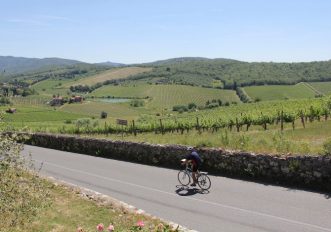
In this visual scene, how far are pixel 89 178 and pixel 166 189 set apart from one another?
531 cm

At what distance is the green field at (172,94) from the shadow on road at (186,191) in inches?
4911

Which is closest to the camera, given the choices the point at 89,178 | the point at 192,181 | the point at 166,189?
the point at 166,189

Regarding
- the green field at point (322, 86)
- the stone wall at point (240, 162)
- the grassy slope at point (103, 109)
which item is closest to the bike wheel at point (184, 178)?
the stone wall at point (240, 162)

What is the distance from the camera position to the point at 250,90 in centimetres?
15838

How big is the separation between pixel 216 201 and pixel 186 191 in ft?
7.55

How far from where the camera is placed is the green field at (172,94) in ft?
505

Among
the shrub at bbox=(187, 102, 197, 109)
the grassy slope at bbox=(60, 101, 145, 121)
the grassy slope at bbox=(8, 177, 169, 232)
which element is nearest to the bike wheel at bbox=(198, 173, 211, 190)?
the grassy slope at bbox=(8, 177, 169, 232)

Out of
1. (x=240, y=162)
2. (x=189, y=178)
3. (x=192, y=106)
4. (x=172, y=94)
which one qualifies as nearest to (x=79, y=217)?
(x=189, y=178)

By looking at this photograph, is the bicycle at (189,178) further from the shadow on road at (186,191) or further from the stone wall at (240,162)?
the stone wall at (240,162)

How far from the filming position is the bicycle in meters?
18.4

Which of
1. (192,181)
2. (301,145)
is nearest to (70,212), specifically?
(192,181)

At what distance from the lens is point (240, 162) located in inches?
791

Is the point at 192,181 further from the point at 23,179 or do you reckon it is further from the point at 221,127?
the point at 221,127

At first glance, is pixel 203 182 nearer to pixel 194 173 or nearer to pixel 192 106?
pixel 194 173
